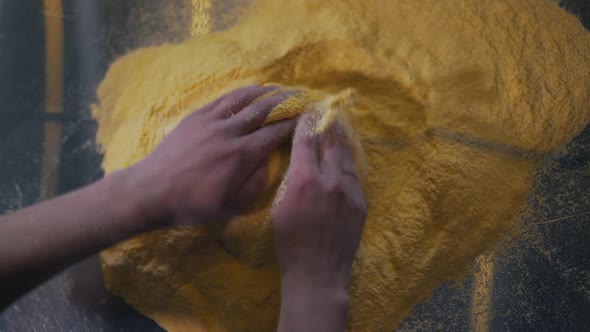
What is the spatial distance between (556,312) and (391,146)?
0.34 metres

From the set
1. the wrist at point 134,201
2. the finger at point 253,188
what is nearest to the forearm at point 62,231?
the wrist at point 134,201

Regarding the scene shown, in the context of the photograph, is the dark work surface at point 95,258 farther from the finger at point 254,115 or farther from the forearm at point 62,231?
the finger at point 254,115

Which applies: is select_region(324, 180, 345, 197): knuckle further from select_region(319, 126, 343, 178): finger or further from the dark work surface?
the dark work surface

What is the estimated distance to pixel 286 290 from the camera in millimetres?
591

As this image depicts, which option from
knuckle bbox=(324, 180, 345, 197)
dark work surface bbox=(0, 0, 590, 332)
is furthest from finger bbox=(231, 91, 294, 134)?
dark work surface bbox=(0, 0, 590, 332)

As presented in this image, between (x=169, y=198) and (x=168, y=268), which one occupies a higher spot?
(x=169, y=198)

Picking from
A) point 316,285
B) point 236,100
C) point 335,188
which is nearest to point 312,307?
point 316,285

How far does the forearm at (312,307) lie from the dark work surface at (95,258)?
0.68 feet

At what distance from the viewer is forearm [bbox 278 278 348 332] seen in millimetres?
570

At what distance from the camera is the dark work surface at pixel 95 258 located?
0.74 metres

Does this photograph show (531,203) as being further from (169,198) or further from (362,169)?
(169,198)

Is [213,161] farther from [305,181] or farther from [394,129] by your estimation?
[394,129]

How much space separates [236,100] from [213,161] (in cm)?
9

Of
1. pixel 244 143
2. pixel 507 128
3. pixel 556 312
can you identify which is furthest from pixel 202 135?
pixel 556 312
